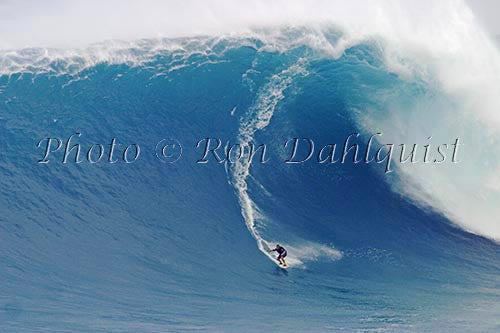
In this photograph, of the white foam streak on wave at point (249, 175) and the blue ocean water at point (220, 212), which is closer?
the blue ocean water at point (220, 212)

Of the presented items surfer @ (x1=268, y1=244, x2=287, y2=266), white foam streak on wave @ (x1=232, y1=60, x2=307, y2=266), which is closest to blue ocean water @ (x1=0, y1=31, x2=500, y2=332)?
white foam streak on wave @ (x1=232, y1=60, x2=307, y2=266)

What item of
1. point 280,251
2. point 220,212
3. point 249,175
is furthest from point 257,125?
point 280,251

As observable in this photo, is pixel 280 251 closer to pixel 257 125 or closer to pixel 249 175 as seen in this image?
pixel 249 175

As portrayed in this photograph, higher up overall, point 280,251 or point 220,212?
point 220,212

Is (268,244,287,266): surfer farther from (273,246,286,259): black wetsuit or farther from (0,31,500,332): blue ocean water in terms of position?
(0,31,500,332): blue ocean water

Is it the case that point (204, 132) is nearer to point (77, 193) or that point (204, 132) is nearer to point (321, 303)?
point (77, 193)

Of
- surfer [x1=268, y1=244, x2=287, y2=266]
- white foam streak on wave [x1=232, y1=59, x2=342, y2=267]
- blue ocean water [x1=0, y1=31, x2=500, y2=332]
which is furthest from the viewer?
white foam streak on wave [x1=232, y1=59, x2=342, y2=267]

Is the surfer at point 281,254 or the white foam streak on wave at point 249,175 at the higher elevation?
the white foam streak on wave at point 249,175

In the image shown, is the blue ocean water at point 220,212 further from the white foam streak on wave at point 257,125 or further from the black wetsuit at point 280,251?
the black wetsuit at point 280,251

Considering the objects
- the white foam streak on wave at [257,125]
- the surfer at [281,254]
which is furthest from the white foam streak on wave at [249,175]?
the surfer at [281,254]
